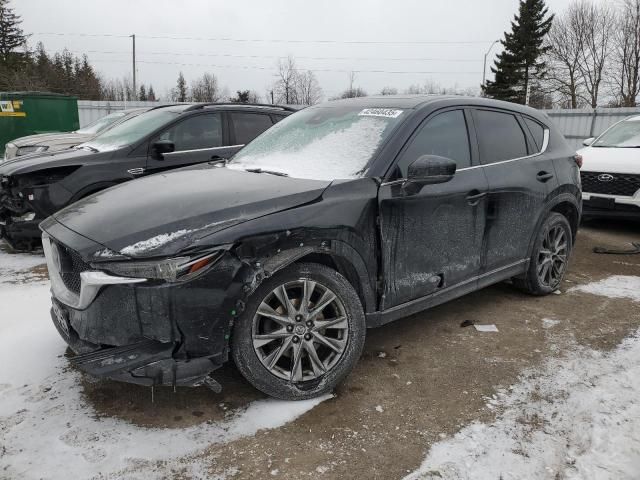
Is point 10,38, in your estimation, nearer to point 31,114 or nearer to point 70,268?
point 31,114

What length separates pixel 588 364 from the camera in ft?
11.0

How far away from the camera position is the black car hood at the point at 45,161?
209 inches

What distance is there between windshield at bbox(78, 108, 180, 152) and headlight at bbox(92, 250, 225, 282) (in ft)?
12.8

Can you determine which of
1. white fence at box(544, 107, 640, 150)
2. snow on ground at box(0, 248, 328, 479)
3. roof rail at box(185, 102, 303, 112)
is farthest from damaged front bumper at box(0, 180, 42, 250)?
white fence at box(544, 107, 640, 150)

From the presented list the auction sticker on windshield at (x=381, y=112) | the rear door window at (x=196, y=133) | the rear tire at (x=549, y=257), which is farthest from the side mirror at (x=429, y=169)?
the rear door window at (x=196, y=133)

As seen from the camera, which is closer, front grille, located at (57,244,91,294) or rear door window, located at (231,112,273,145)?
front grille, located at (57,244,91,294)

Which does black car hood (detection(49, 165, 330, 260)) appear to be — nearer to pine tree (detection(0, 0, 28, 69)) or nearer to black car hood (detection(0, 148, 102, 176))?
black car hood (detection(0, 148, 102, 176))

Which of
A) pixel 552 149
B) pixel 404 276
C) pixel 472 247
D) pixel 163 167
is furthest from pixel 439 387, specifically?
pixel 163 167

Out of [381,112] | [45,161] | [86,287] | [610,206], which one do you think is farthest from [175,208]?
[610,206]

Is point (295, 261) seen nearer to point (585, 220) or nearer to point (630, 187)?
point (630, 187)

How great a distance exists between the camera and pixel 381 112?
3.48 meters

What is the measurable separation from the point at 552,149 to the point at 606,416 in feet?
8.45

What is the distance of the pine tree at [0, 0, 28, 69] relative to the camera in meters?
50.8

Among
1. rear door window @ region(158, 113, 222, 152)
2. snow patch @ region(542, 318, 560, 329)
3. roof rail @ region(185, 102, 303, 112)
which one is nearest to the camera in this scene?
snow patch @ region(542, 318, 560, 329)
